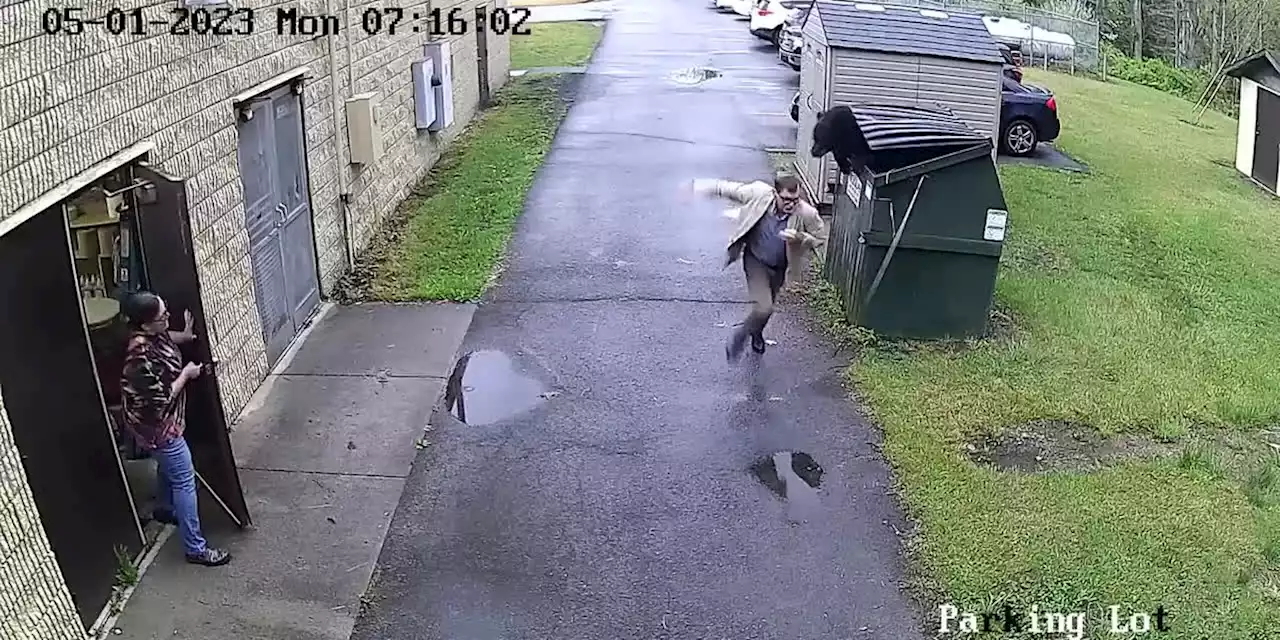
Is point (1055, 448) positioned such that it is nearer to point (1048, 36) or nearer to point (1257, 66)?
point (1257, 66)

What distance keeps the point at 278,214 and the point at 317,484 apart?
277 centimetres

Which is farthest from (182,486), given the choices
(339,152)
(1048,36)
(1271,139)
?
(1048,36)

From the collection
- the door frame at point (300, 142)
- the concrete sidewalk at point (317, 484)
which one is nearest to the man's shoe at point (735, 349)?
the concrete sidewalk at point (317, 484)

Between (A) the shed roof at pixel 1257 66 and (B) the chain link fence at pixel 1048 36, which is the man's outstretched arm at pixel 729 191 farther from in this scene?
(B) the chain link fence at pixel 1048 36

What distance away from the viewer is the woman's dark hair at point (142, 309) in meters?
5.39

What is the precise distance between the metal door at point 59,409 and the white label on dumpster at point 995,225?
5763 mm

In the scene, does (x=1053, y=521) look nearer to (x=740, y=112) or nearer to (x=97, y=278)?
(x=97, y=278)

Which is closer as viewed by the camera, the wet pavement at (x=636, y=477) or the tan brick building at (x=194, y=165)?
the tan brick building at (x=194, y=165)

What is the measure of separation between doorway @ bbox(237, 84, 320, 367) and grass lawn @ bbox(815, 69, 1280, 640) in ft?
13.3

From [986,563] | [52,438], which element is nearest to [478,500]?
[52,438]

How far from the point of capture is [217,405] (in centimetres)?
611

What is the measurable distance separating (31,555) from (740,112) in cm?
1585

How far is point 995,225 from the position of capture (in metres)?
8.43

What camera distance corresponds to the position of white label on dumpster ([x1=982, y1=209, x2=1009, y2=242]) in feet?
27.6
